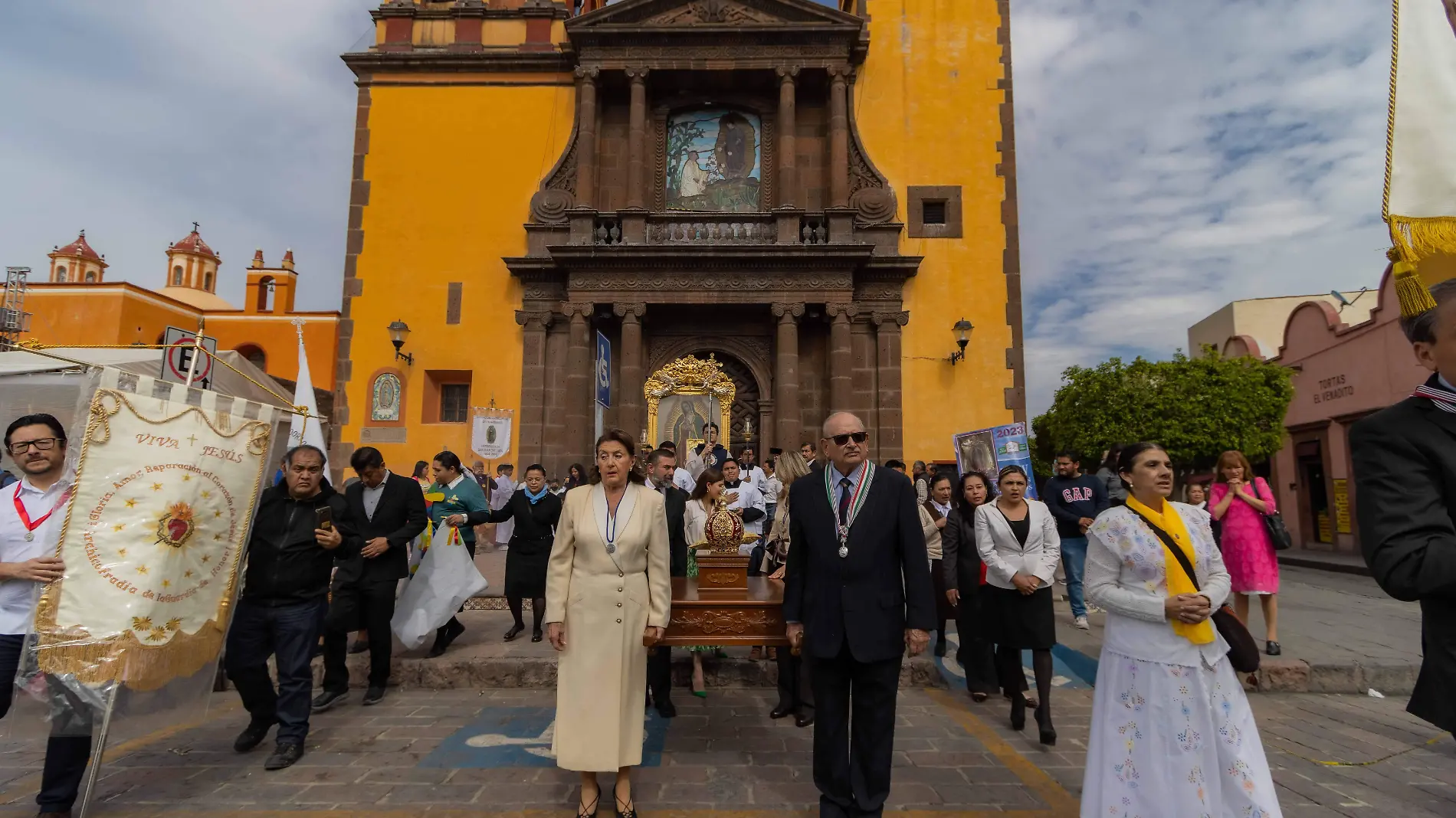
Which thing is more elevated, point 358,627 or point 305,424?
point 305,424

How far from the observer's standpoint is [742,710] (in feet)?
18.7

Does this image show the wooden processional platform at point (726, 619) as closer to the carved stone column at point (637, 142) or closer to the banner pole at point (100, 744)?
the banner pole at point (100, 744)

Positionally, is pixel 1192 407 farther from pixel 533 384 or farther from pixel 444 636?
pixel 444 636

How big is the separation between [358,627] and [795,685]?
359 centimetres

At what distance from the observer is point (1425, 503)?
5.93ft

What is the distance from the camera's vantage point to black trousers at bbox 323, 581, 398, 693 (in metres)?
5.80

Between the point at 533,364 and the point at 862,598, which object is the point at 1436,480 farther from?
the point at 533,364

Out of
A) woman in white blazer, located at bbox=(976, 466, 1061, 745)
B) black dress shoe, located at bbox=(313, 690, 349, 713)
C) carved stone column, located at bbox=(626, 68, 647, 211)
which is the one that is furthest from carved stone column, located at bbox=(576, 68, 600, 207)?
woman in white blazer, located at bbox=(976, 466, 1061, 745)

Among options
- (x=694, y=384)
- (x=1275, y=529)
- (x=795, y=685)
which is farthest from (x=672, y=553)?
(x=694, y=384)

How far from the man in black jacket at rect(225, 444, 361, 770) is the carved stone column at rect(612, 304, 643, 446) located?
10116mm

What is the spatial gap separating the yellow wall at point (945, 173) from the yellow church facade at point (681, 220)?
6 cm

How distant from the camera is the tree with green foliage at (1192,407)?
2191 centimetres

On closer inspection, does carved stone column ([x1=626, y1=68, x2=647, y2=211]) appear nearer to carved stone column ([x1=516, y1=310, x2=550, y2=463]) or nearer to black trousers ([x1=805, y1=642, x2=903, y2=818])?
carved stone column ([x1=516, y1=310, x2=550, y2=463])

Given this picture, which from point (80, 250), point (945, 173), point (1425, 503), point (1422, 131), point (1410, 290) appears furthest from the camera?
point (80, 250)
